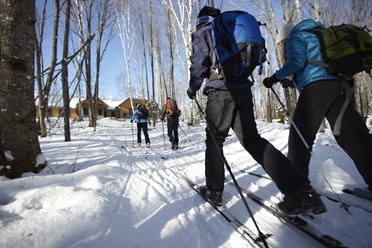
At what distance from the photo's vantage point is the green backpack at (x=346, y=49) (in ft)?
5.97

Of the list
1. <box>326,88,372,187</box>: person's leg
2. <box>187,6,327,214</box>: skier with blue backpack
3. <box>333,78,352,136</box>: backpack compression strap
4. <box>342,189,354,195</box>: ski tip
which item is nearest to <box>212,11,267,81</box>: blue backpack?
<box>187,6,327,214</box>: skier with blue backpack

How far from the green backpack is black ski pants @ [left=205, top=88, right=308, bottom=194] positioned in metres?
0.76

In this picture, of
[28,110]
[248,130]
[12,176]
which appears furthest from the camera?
[28,110]

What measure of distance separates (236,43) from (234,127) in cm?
82

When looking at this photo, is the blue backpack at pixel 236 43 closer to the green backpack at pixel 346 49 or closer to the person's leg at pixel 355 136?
the green backpack at pixel 346 49

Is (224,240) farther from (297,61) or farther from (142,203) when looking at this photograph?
(297,61)

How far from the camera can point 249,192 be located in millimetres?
2600

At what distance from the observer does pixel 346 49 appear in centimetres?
185

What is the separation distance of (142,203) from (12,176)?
162 cm

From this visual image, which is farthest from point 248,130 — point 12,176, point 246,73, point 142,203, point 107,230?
point 12,176

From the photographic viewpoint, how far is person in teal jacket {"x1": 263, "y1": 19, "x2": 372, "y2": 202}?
1959 millimetres

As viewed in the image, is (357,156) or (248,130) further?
(248,130)

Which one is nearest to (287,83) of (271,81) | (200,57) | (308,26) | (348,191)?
(271,81)

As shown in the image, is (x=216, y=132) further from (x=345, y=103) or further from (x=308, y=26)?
(x=308, y=26)
